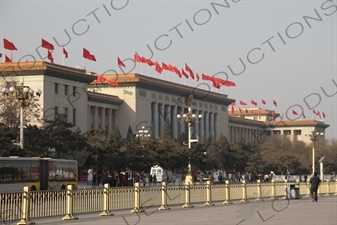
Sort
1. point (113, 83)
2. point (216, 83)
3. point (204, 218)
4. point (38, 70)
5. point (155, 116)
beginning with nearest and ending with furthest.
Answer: point (204, 218) → point (38, 70) → point (216, 83) → point (113, 83) → point (155, 116)

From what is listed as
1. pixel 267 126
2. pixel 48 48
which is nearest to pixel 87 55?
pixel 48 48

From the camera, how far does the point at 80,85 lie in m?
76.9

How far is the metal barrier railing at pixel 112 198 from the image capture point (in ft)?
55.3

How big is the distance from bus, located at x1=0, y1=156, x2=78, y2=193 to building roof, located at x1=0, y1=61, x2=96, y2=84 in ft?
95.6

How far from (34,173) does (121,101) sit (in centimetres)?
5632

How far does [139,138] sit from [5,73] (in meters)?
13.4

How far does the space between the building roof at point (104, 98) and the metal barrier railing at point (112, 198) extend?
181 feet

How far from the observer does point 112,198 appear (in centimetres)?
2062

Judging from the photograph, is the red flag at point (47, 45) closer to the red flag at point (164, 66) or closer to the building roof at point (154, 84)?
the red flag at point (164, 66)

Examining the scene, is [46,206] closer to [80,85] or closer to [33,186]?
[33,186]

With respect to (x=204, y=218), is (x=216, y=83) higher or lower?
higher

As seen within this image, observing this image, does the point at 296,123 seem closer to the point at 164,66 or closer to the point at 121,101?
the point at 121,101

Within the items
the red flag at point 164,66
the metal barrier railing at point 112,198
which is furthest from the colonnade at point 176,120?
the metal barrier railing at point 112,198

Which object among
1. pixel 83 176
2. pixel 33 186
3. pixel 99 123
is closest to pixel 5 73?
pixel 83 176
